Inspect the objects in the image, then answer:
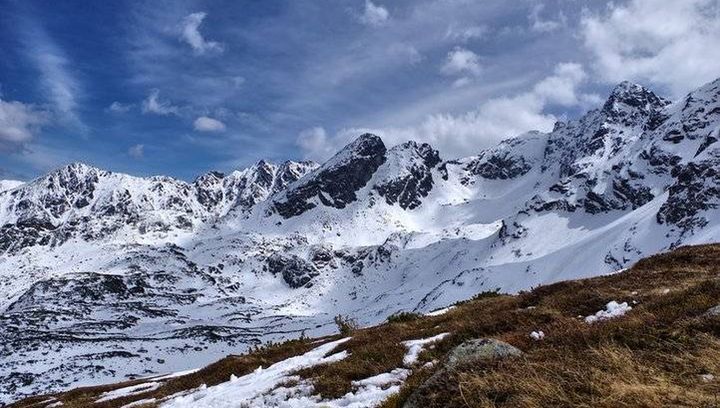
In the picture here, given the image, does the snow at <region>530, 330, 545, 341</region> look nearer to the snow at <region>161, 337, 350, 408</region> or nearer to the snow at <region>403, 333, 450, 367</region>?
the snow at <region>403, 333, 450, 367</region>

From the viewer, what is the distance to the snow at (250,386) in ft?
50.0

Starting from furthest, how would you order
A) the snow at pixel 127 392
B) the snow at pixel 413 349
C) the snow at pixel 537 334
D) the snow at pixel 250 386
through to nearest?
the snow at pixel 127 392, the snow at pixel 250 386, the snow at pixel 413 349, the snow at pixel 537 334

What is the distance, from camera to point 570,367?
269 inches

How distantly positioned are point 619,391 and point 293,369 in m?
13.0

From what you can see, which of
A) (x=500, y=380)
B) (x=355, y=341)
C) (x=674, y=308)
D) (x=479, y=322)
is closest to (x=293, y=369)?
(x=355, y=341)

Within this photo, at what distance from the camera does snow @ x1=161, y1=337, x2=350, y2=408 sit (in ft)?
50.0

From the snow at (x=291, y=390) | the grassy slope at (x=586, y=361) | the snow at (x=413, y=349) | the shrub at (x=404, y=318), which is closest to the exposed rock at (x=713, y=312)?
the grassy slope at (x=586, y=361)

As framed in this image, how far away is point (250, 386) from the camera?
1666 centimetres

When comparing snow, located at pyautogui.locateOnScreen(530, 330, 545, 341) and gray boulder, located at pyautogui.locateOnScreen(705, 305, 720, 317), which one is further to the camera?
snow, located at pyautogui.locateOnScreen(530, 330, 545, 341)

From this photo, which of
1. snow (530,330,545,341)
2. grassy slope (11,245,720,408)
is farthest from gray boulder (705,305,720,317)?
snow (530,330,545,341)

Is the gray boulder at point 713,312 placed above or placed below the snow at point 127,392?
below

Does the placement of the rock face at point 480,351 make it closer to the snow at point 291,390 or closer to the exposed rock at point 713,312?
the snow at point 291,390

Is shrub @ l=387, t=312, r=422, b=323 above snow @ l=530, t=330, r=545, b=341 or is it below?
above

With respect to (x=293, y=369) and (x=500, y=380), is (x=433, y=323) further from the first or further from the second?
(x=500, y=380)
